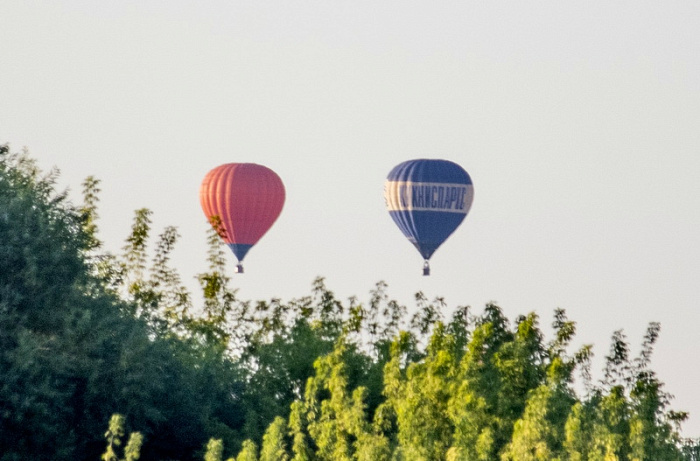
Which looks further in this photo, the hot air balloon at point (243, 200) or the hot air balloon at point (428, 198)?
the hot air balloon at point (428, 198)

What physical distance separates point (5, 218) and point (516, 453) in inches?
566

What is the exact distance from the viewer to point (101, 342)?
171 feet

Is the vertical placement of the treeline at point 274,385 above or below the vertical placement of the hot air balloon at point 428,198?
below

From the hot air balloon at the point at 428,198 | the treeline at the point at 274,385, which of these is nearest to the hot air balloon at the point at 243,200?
the hot air balloon at the point at 428,198

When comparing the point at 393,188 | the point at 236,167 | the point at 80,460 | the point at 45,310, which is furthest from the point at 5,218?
the point at 393,188

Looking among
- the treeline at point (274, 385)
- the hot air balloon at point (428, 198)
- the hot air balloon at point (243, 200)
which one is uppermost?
the hot air balloon at point (428, 198)

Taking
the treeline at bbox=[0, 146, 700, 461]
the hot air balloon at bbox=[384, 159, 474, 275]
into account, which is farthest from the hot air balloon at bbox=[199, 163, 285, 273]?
the treeline at bbox=[0, 146, 700, 461]

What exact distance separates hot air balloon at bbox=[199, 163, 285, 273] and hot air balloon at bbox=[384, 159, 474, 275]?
24.5 feet

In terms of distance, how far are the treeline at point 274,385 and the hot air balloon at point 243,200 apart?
33961 mm

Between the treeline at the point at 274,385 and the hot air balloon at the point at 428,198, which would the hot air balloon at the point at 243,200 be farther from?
the treeline at the point at 274,385

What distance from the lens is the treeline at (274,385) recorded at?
154ft

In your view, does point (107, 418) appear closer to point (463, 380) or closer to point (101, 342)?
point (101, 342)

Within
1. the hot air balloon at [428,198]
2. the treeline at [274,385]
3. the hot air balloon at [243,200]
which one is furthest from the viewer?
the hot air balloon at [428,198]

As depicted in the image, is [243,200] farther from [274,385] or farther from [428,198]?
[274,385]
